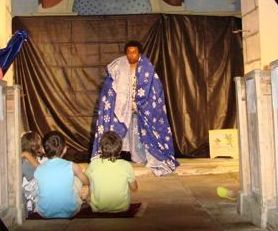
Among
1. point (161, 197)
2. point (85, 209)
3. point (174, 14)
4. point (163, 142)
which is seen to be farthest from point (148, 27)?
point (85, 209)

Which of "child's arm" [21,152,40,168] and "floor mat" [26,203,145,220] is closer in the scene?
"floor mat" [26,203,145,220]

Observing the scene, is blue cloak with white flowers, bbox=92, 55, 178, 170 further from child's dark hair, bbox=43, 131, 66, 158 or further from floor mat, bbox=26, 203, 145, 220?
child's dark hair, bbox=43, 131, 66, 158

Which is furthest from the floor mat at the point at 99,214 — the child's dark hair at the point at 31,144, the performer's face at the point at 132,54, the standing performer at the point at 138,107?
the performer's face at the point at 132,54

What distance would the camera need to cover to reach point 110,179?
4.54m

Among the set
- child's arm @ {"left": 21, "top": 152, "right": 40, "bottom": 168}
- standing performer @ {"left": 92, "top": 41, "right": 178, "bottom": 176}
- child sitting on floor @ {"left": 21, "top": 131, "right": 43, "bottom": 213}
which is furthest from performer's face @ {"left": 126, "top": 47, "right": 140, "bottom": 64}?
child's arm @ {"left": 21, "top": 152, "right": 40, "bottom": 168}

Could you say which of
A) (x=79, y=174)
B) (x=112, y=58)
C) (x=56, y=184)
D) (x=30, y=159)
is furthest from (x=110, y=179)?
(x=112, y=58)

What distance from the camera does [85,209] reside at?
477cm

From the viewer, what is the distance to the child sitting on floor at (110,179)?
4531 mm

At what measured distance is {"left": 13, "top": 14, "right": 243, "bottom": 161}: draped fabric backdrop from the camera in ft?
27.8

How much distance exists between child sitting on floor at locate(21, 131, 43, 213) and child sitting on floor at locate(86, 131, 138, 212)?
0.52 meters

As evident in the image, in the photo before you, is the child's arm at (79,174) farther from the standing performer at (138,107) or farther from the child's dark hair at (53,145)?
the standing performer at (138,107)

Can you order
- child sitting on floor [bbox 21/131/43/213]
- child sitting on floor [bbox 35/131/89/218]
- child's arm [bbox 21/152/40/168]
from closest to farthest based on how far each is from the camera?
child sitting on floor [bbox 35/131/89/218] → child sitting on floor [bbox 21/131/43/213] → child's arm [bbox 21/152/40/168]

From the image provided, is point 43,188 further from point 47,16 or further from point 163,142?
point 47,16

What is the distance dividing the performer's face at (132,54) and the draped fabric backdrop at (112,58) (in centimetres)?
107
